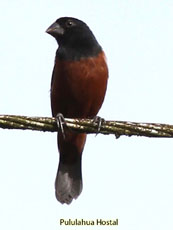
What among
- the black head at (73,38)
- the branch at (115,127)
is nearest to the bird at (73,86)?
the black head at (73,38)

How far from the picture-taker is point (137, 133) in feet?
14.9

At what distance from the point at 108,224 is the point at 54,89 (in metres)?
1.67

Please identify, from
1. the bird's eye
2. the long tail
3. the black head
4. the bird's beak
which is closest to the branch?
the black head

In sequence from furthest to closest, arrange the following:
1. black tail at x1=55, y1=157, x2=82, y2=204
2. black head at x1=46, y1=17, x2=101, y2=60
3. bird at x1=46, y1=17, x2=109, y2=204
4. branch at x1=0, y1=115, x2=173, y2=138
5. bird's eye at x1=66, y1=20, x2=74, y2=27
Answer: bird's eye at x1=66, y1=20, x2=74, y2=27 → black tail at x1=55, y1=157, x2=82, y2=204 → black head at x1=46, y1=17, x2=101, y2=60 → bird at x1=46, y1=17, x2=109, y2=204 → branch at x1=0, y1=115, x2=173, y2=138

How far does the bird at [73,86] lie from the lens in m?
6.82

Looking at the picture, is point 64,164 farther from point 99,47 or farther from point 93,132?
point 93,132

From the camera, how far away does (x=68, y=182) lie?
7352 millimetres

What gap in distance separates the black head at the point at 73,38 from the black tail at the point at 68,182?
132cm

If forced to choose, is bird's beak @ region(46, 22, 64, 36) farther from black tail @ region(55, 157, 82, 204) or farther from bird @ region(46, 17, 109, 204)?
black tail @ region(55, 157, 82, 204)

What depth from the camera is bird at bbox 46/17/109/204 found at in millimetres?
6824

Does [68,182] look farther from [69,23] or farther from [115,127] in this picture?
[115,127]

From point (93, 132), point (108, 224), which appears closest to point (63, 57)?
point (108, 224)

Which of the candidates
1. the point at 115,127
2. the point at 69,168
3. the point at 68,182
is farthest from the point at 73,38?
the point at 115,127

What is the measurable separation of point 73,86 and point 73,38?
78 centimetres
